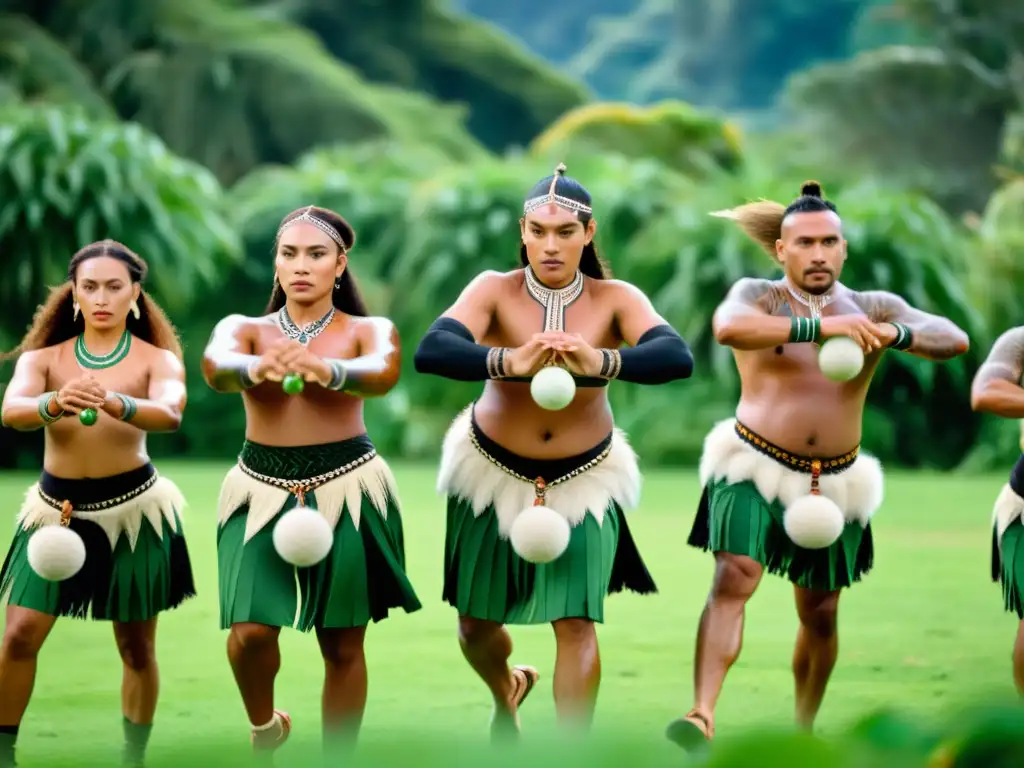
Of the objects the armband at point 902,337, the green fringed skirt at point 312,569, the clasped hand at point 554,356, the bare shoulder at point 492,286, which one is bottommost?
the green fringed skirt at point 312,569

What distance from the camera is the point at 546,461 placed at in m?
4.20

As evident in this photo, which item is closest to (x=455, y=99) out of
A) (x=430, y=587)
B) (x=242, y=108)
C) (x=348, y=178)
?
(x=242, y=108)

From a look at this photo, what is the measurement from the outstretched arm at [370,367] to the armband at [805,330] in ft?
3.36

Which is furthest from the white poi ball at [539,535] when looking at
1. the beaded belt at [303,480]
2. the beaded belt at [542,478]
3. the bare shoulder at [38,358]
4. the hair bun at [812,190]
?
the bare shoulder at [38,358]

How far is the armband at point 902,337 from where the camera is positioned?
4.24 meters

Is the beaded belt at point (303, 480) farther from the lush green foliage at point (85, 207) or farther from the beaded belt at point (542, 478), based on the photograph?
the lush green foliage at point (85, 207)

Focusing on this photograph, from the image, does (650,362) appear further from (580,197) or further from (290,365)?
(290,365)

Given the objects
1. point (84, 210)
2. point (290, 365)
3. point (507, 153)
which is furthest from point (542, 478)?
point (507, 153)

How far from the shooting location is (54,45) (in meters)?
19.8

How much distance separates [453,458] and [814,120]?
19.0 metres

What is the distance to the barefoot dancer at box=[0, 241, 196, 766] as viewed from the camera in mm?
4207

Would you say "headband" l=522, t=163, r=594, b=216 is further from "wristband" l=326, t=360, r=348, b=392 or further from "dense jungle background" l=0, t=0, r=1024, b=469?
"dense jungle background" l=0, t=0, r=1024, b=469

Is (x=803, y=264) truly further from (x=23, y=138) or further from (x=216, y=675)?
(x=23, y=138)

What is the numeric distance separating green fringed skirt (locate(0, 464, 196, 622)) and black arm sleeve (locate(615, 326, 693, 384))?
138 centimetres
